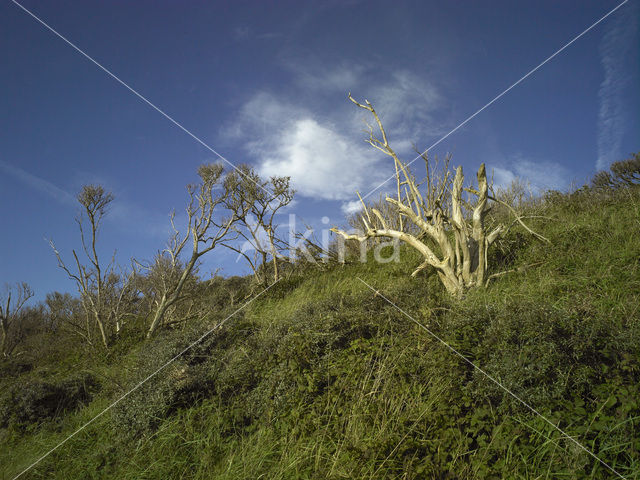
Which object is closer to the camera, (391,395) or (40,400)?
(391,395)

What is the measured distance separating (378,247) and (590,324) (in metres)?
8.42

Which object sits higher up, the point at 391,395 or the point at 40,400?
the point at 391,395

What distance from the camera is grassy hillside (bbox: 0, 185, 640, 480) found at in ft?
10.7

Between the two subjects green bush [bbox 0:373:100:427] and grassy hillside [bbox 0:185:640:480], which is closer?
grassy hillside [bbox 0:185:640:480]

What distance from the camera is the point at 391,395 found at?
409 cm

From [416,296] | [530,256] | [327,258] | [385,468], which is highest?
[327,258]

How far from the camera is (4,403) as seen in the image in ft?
21.3

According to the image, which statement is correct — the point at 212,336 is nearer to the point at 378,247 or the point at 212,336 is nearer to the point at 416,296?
the point at 416,296

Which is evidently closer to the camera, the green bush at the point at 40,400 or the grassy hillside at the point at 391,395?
the grassy hillside at the point at 391,395

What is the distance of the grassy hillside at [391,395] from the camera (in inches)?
128

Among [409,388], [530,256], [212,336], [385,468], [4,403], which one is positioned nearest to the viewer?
[385,468]

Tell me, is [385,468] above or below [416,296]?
below

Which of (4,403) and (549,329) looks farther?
(4,403)

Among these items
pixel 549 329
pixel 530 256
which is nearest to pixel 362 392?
pixel 549 329
